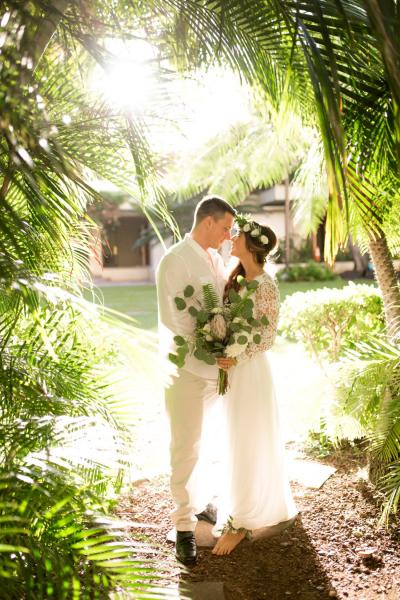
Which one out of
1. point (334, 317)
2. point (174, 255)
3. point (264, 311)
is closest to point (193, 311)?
point (174, 255)

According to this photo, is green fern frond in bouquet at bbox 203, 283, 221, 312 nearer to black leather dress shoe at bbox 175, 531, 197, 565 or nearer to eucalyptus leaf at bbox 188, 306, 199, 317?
eucalyptus leaf at bbox 188, 306, 199, 317

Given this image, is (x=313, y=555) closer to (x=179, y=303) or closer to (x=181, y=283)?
(x=179, y=303)

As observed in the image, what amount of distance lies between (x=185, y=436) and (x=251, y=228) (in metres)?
1.39

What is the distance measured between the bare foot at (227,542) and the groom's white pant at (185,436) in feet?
0.67

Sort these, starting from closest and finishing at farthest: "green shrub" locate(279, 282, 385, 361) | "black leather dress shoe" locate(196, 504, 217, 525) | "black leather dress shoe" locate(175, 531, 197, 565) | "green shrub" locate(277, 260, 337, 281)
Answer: "black leather dress shoe" locate(175, 531, 197, 565), "black leather dress shoe" locate(196, 504, 217, 525), "green shrub" locate(279, 282, 385, 361), "green shrub" locate(277, 260, 337, 281)

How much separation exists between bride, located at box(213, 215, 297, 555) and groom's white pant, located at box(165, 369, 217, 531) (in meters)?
0.22

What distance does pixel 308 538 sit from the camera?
352cm

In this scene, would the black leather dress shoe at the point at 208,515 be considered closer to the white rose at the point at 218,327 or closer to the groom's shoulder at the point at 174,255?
the white rose at the point at 218,327

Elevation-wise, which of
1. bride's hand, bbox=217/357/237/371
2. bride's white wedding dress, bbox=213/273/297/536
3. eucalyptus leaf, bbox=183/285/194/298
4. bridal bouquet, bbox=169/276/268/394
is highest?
eucalyptus leaf, bbox=183/285/194/298

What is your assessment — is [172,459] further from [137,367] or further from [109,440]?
[137,367]

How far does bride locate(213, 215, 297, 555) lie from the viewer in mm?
3461

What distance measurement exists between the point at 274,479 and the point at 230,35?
2.62 m

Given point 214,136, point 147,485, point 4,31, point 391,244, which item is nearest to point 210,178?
point 214,136

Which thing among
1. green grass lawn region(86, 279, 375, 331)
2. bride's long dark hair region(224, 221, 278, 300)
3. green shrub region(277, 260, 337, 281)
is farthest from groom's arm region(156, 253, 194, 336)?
green shrub region(277, 260, 337, 281)
